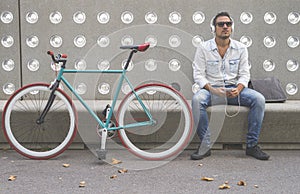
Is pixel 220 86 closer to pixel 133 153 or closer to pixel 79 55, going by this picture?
pixel 133 153

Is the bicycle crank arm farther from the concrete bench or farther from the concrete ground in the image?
the concrete bench

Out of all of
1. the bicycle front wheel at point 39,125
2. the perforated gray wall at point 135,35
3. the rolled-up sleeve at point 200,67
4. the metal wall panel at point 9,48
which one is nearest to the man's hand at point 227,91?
the rolled-up sleeve at point 200,67

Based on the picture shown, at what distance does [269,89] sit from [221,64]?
0.64 m

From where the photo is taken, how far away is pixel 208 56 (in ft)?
14.6

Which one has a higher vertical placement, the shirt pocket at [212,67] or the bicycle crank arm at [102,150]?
Answer: the shirt pocket at [212,67]

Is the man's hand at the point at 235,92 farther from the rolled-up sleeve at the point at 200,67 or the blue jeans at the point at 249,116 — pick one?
the rolled-up sleeve at the point at 200,67

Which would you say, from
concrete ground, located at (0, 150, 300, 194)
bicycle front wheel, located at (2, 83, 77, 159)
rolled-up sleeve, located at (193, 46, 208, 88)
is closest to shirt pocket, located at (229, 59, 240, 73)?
rolled-up sleeve, located at (193, 46, 208, 88)

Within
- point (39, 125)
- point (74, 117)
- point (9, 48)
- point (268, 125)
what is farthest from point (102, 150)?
point (9, 48)

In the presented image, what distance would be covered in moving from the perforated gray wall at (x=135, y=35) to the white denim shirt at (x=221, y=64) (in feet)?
2.21

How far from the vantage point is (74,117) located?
4164 millimetres

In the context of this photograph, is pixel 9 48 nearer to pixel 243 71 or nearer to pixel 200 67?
pixel 200 67

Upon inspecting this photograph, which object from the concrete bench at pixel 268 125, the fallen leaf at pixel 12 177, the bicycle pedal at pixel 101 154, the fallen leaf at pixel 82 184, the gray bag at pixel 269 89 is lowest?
the fallen leaf at pixel 12 177

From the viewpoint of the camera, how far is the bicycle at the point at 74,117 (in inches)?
163

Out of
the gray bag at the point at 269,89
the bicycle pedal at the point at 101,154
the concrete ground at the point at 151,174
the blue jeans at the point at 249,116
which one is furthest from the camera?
the gray bag at the point at 269,89
